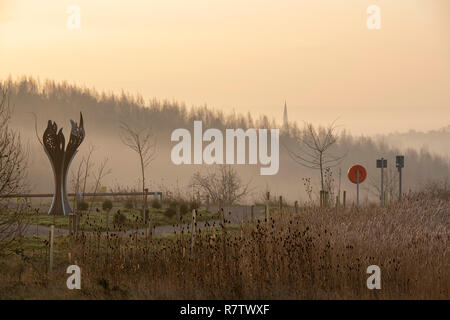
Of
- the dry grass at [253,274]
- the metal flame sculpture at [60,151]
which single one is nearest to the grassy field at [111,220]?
the metal flame sculpture at [60,151]

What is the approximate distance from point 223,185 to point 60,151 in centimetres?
1260

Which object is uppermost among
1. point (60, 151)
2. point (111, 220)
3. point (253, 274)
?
point (60, 151)

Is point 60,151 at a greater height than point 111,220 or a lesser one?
greater

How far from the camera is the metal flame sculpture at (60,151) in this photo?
25.1 m

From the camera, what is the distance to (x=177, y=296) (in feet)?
33.8

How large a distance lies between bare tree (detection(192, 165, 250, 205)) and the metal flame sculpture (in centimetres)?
1104

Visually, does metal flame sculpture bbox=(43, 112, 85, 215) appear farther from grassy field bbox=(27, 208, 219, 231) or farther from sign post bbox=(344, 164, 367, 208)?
sign post bbox=(344, 164, 367, 208)

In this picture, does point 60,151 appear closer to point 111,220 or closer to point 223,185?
point 111,220

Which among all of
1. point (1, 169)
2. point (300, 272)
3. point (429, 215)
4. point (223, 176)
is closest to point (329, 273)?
point (300, 272)

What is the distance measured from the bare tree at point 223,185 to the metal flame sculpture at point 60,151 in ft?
36.2

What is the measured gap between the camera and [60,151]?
2536cm

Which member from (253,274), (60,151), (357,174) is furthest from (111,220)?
(253,274)

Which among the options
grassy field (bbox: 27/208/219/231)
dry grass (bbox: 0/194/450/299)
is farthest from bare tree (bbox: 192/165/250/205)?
dry grass (bbox: 0/194/450/299)
